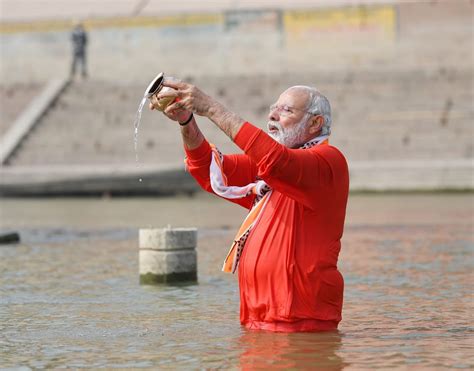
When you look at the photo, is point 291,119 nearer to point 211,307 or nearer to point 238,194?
point 238,194

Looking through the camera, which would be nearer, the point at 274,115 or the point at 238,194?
the point at 274,115

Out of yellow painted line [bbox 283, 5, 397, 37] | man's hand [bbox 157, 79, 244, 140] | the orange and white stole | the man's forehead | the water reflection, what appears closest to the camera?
the water reflection

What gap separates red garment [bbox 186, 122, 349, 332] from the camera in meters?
7.66

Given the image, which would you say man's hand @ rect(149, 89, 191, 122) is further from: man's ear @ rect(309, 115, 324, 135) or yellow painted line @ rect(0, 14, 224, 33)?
yellow painted line @ rect(0, 14, 224, 33)

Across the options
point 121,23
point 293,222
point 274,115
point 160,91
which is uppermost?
point 121,23

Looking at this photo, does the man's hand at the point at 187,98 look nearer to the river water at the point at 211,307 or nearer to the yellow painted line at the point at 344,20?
the river water at the point at 211,307

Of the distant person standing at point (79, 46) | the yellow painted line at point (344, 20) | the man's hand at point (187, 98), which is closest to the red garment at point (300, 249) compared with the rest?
the man's hand at point (187, 98)

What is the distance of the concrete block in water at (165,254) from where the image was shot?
37.9 ft

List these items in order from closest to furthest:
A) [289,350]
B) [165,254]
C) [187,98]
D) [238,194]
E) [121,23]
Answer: [187,98], [289,350], [238,194], [165,254], [121,23]

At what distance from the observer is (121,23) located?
45.1 meters

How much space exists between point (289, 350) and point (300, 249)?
568mm

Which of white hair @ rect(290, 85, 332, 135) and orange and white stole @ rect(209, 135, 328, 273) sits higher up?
white hair @ rect(290, 85, 332, 135)

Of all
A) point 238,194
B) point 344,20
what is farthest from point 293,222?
point 344,20

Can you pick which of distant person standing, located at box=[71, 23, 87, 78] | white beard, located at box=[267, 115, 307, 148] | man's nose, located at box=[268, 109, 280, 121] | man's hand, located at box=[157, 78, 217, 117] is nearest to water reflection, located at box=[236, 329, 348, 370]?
white beard, located at box=[267, 115, 307, 148]
